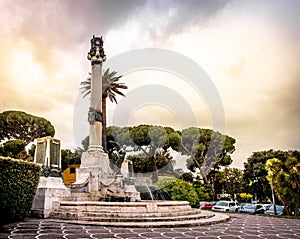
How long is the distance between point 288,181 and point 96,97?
13.8 meters

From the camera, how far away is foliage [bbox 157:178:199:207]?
23172 mm

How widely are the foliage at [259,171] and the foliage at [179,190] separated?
2090 cm

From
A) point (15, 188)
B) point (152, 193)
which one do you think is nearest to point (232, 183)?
point (152, 193)

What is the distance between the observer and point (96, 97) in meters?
21.4

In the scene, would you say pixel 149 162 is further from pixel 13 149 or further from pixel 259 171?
pixel 13 149

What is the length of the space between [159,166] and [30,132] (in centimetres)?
1788

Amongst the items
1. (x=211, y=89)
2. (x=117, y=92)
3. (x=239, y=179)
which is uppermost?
(x=117, y=92)

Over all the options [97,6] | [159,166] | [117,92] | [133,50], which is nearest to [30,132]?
[117,92]

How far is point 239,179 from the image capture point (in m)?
51.8

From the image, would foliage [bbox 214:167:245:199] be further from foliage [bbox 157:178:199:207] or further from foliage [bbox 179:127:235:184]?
foliage [bbox 157:178:199:207]

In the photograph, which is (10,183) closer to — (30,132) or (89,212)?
(89,212)

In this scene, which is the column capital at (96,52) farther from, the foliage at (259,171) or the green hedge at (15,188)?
the foliage at (259,171)

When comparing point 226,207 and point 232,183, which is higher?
point 232,183

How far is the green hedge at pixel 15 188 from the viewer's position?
34.4 ft
